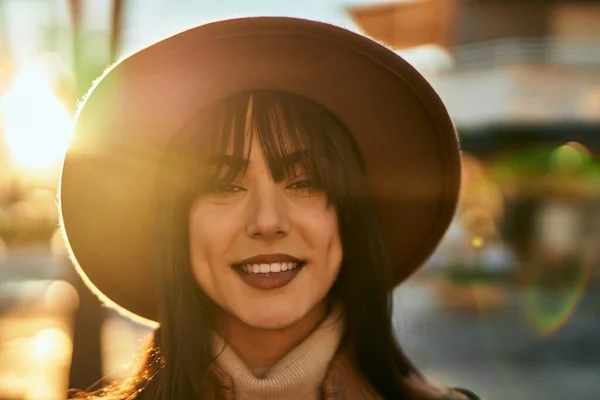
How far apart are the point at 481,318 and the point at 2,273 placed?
41.6ft

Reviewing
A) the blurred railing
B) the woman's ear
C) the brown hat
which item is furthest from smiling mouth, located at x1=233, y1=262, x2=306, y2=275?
the blurred railing

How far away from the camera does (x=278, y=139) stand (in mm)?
1972

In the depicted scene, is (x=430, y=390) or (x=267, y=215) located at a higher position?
(x=267, y=215)

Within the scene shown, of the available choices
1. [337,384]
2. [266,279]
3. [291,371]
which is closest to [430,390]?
[337,384]

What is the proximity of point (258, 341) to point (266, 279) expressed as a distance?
180 millimetres

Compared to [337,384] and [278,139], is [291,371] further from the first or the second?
[278,139]

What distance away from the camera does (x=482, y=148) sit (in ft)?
64.0

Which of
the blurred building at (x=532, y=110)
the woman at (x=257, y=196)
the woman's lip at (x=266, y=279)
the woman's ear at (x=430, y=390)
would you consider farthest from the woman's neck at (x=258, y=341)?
the blurred building at (x=532, y=110)

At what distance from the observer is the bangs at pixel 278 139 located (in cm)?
196

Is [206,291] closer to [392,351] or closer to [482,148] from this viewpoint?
[392,351]

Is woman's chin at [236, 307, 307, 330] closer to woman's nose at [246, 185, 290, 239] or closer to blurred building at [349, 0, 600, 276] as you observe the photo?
woman's nose at [246, 185, 290, 239]

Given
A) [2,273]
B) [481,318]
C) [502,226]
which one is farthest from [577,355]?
[2,273]

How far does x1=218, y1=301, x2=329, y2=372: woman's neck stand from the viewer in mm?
2027

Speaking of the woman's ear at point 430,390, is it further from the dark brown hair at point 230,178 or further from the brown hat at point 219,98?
the brown hat at point 219,98
